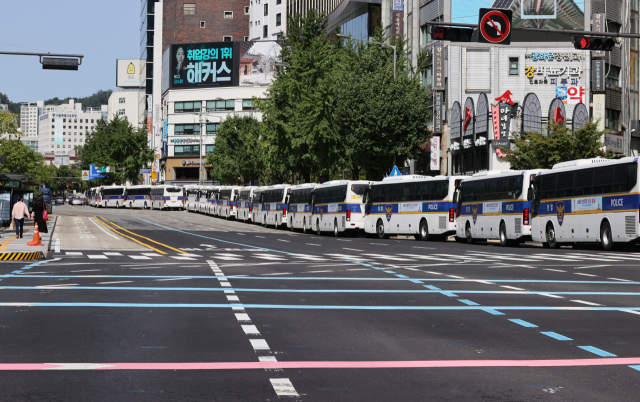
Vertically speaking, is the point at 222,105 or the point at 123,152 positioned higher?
the point at 222,105

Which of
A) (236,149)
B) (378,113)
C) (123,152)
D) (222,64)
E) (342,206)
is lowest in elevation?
(342,206)

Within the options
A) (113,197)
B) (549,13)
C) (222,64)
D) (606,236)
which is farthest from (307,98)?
(222,64)

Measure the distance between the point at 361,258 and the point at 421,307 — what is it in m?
12.4

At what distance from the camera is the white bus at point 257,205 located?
65062 mm

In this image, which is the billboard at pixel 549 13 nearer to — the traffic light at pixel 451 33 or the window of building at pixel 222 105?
the traffic light at pixel 451 33

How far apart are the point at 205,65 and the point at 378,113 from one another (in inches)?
3250

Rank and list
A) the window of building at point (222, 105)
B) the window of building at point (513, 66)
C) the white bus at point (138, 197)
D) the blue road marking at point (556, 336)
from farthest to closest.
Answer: the window of building at point (222, 105), the white bus at point (138, 197), the window of building at point (513, 66), the blue road marking at point (556, 336)

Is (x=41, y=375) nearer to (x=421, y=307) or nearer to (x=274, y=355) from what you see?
(x=274, y=355)

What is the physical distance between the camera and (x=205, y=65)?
12631 cm

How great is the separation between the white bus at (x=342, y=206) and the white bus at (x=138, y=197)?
55449 mm

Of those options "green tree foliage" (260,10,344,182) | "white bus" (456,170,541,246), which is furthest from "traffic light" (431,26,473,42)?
"green tree foliage" (260,10,344,182)

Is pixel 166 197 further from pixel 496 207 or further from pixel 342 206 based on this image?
pixel 496 207

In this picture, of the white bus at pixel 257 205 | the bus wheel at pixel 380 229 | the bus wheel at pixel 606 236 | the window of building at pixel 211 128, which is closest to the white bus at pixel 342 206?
the bus wheel at pixel 380 229

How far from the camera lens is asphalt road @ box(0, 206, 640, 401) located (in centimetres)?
669
